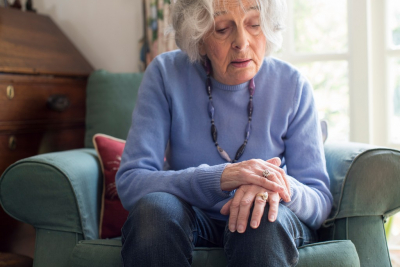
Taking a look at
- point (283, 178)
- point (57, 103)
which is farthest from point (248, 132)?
point (57, 103)

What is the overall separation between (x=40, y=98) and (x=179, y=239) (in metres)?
1.29

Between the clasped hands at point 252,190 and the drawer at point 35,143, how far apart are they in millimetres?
1187

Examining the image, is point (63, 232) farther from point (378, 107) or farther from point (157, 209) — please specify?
point (378, 107)

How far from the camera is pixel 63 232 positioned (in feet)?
3.83

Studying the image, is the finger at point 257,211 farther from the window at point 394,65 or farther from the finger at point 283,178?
the window at point 394,65

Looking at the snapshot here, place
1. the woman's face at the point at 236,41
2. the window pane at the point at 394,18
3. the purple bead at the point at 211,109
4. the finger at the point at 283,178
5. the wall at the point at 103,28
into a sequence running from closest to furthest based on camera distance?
the finger at the point at 283,178, the woman's face at the point at 236,41, the purple bead at the point at 211,109, the window pane at the point at 394,18, the wall at the point at 103,28

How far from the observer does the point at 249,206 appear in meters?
0.91

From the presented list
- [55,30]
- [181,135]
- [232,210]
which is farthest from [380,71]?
[55,30]

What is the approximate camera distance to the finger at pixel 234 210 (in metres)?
0.91

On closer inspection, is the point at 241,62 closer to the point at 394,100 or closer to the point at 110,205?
the point at 110,205

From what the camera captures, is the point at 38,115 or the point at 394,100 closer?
the point at 38,115

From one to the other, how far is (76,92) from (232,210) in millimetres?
1428

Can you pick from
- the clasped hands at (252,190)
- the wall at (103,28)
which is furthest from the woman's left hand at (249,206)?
the wall at (103,28)

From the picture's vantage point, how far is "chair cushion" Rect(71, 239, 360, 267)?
935 millimetres
